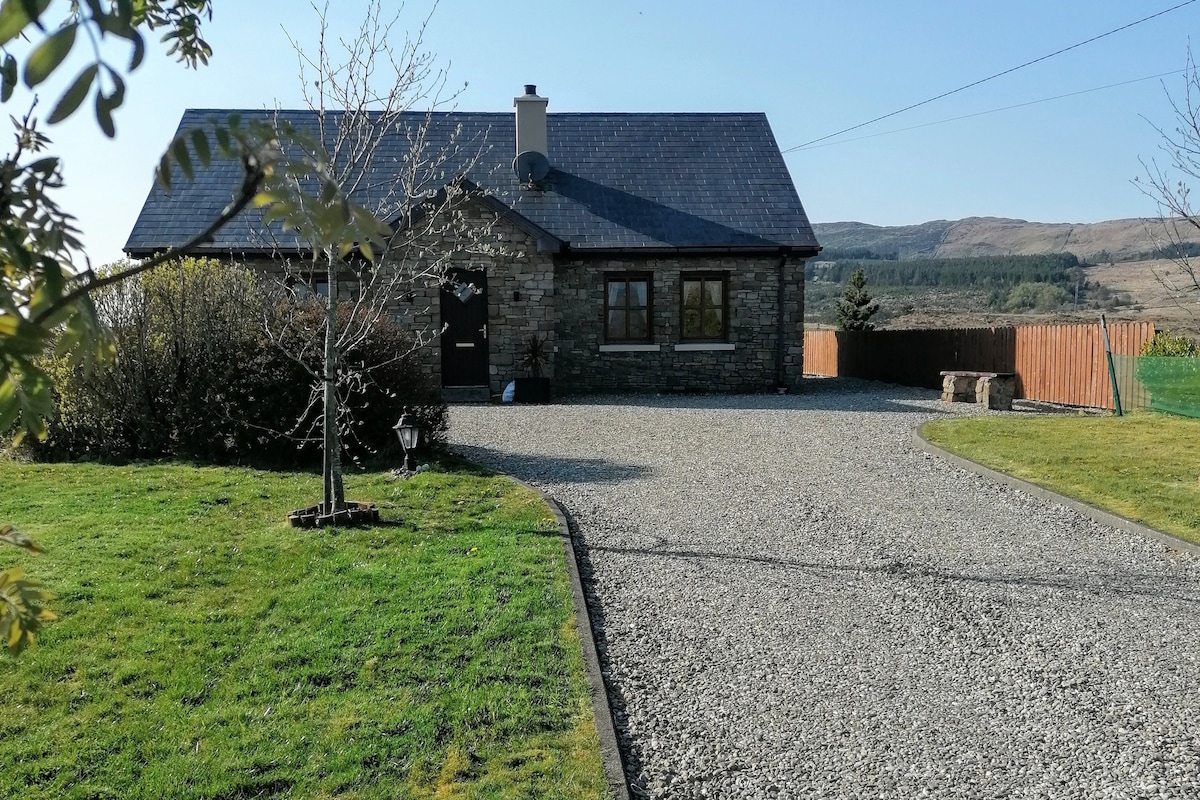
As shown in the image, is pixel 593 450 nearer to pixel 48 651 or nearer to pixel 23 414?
pixel 48 651

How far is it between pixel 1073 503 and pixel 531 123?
15.2 metres

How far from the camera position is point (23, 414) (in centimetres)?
145

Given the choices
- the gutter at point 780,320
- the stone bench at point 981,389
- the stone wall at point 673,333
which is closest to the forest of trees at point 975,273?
the gutter at point 780,320

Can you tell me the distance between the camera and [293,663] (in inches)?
182

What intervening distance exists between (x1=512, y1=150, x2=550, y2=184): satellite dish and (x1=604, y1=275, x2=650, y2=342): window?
301 cm

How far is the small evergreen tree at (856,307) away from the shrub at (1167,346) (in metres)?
15.9

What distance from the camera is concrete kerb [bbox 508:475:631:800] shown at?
360 centimetres

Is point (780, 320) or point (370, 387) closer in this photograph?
point (370, 387)

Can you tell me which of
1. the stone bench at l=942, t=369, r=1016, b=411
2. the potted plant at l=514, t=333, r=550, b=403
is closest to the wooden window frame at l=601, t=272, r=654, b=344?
the potted plant at l=514, t=333, r=550, b=403

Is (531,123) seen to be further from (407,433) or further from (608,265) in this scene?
(407,433)

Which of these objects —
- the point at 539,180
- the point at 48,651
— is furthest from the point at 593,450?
the point at 539,180

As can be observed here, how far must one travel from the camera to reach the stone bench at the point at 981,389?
1741 centimetres

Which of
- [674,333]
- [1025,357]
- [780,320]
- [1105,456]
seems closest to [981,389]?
[1025,357]

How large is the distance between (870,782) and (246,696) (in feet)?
8.85
